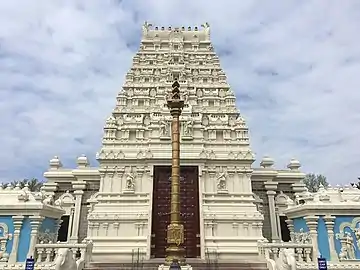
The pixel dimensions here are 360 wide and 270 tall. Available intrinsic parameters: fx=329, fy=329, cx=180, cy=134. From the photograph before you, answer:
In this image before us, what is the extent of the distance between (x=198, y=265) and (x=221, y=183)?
5.53m

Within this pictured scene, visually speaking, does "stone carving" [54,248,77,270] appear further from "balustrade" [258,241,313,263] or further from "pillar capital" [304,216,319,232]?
"pillar capital" [304,216,319,232]

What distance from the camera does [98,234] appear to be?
1933 centimetres

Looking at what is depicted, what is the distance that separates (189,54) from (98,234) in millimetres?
15916

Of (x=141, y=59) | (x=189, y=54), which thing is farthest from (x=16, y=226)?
(x=189, y=54)

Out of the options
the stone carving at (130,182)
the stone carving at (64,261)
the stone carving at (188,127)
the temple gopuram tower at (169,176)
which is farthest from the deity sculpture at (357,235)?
the stone carving at (64,261)

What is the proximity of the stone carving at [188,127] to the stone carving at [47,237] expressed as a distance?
393 inches

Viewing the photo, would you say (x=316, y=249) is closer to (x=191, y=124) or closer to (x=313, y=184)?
(x=191, y=124)

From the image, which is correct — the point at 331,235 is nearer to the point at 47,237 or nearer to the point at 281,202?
the point at 281,202

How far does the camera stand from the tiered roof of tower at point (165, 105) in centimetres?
2189

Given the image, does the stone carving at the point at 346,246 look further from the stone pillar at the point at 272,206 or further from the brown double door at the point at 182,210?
the brown double door at the point at 182,210

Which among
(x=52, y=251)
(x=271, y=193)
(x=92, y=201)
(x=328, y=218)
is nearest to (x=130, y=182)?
(x=92, y=201)

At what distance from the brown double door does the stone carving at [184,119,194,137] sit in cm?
236

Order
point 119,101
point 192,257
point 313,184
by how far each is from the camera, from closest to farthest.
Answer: point 192,257
point 119,101
point 313,184

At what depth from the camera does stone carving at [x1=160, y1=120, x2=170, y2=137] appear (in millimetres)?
21859
